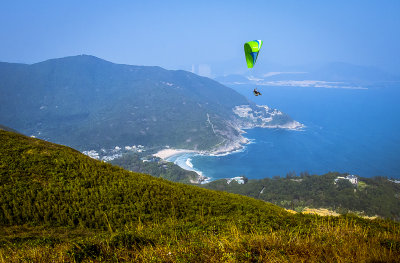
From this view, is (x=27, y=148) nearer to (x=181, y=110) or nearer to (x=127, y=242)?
(x=127, y=242)

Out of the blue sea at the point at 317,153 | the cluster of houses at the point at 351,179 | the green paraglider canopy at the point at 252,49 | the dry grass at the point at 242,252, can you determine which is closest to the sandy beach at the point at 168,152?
the blue sea at the point at 317,153

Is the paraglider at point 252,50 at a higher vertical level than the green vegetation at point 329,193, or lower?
higher

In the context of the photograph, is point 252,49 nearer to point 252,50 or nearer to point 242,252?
point 252,50

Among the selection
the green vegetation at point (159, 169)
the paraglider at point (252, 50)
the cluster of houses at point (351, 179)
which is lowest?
the green vegetation at point (159, 169)

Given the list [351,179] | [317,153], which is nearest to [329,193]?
[351,179]

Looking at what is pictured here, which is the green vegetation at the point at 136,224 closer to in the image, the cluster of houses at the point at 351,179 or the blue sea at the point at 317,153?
the cluster of houses at the point at 351,179

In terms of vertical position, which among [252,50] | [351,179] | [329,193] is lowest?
[329,193]
